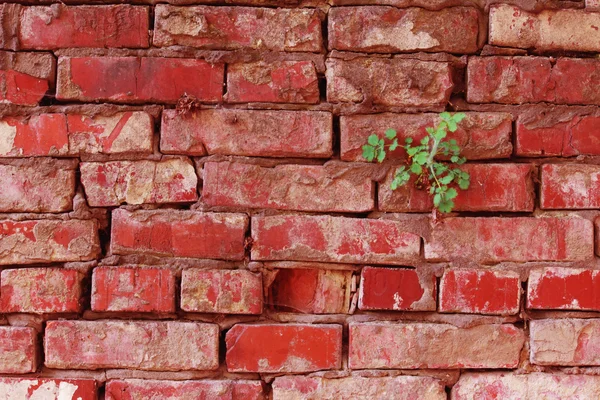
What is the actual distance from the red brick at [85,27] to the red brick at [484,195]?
23.1 inches

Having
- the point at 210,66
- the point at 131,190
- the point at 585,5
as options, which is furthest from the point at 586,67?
the point at 131,190

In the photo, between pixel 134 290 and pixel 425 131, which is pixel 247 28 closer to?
pixel 425 131

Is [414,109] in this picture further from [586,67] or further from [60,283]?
[60,283]

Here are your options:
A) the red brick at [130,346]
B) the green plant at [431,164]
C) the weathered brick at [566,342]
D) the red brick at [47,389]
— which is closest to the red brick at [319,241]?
the green plant at [431,164]

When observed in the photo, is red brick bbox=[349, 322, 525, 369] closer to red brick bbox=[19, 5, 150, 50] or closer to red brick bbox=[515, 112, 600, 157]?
red brick bbox=[515, 112, 600, 157]

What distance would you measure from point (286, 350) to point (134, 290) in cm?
32

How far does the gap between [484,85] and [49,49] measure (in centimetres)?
88

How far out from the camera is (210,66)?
1.21 meters

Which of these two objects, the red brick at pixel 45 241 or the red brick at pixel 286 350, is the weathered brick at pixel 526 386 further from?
the red brick at pixel 45 241

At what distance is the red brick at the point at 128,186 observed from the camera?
1191 mm

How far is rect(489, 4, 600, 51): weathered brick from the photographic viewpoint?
Result: 1.21 meters

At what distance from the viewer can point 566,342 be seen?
1.18 metres

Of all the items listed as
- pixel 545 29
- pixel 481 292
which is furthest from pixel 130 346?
pixel 545 29

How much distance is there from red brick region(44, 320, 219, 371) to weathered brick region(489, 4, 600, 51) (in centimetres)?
85
